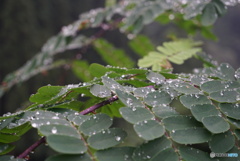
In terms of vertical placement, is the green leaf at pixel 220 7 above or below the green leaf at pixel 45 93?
below

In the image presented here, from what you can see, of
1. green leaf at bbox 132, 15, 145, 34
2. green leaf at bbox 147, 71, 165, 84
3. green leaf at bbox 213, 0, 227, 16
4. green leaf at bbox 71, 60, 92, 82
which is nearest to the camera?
green leaf at bbox 147, 71, 165, 84

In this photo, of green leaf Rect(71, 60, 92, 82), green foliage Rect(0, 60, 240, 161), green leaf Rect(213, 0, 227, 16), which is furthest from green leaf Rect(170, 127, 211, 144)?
green leaf Rect(71, 60, 92, 82)

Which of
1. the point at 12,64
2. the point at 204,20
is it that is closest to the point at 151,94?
the point at 204,20

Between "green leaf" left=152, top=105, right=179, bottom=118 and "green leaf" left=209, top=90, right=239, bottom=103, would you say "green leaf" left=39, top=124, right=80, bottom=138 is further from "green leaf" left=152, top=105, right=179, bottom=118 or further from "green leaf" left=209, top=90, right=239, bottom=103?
"green leaf" left=209, top=90, right=239, bottom=103

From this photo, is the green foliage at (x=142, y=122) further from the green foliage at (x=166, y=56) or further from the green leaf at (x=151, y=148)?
the green foliage at (x=166, y=56)

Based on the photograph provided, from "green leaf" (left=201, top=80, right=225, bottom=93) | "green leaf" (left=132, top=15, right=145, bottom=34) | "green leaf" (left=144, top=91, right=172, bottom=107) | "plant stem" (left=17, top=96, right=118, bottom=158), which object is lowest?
"green leaf" (left=201, top=80, right=225, bottom=93)

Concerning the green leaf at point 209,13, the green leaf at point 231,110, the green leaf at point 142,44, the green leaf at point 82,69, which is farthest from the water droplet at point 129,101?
the green leaf at point 82,69
